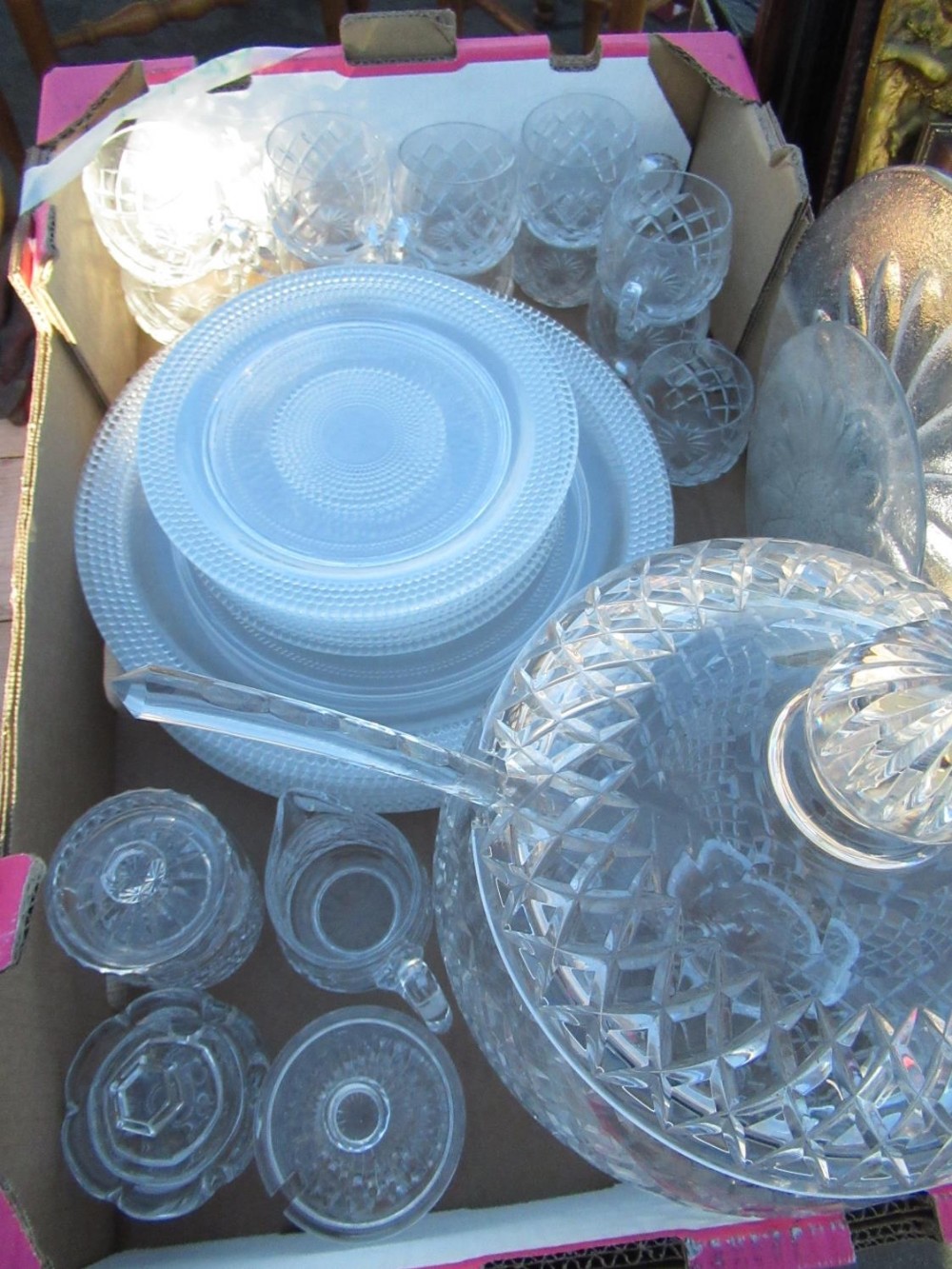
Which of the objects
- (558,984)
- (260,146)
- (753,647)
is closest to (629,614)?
(753,647)

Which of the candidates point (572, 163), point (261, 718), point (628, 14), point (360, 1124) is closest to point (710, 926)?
point (261, 718)

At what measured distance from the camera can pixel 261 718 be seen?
0.38 meters

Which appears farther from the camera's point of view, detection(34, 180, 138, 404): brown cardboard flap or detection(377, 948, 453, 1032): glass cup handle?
detection(34, 180, 138, 404): brown cardboard flap

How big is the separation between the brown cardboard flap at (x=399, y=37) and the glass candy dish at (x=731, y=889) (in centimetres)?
56

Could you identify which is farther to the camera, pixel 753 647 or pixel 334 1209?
pixel 334 1209

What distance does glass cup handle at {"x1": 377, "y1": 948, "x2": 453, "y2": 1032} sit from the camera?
1.76 ft

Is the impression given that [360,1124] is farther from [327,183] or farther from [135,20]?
[135,20]

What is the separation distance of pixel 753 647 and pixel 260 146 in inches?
24.4

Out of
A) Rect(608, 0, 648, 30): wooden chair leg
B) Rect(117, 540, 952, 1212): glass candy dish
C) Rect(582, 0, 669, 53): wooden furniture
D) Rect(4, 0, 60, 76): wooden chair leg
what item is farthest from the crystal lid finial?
Rect(4, 0, 60, 76): wooden chair leg

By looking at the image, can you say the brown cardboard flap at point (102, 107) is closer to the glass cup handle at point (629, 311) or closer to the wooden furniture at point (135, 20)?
the glass cup handle at point (629, 311)

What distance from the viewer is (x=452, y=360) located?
2.12 feet

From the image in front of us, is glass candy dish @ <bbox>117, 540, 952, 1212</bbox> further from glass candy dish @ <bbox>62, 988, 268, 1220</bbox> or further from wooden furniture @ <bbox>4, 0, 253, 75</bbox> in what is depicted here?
wooden furniture @ <bbox>4, 0, 253, 75</bbox>

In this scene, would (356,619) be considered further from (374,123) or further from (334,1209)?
(374,123)

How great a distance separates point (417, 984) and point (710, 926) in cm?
21
